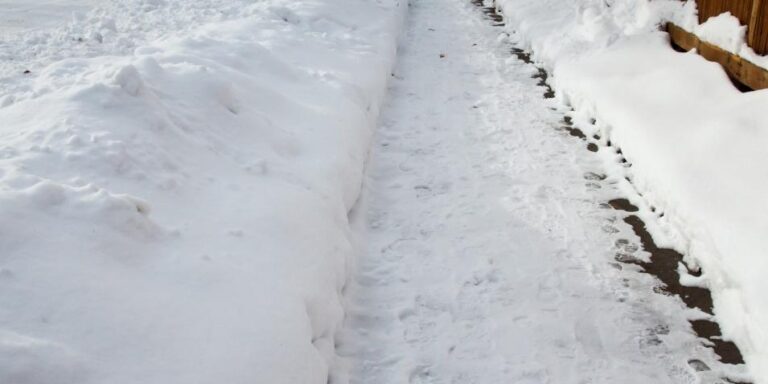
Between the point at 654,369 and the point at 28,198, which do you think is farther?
the point at 654,369

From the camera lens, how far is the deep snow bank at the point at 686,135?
11.8ft

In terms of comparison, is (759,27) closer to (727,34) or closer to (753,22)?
(753,22)

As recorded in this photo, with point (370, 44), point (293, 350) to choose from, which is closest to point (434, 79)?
point (370, 44)

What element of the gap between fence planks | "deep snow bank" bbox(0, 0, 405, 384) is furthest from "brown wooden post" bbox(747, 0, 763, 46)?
"deep snow bank" bbox(0, 0, 405, 384)

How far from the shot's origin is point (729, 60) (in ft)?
18.6

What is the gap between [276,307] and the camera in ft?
9.63

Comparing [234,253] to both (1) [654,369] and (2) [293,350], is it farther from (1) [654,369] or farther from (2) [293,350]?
(1) [654,369]

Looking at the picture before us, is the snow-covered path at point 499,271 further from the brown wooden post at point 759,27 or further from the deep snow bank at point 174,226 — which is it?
the brown wooden post at point 759,27

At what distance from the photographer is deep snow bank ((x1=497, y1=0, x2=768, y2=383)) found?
11.8 ft

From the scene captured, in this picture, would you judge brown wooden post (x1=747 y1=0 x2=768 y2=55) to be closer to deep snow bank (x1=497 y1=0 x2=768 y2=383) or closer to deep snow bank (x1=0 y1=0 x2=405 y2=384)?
deep snow bank (x1=497 y1=0 x2=768 y2=383)

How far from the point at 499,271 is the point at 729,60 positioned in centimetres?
316

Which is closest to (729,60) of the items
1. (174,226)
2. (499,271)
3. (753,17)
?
(753,17)

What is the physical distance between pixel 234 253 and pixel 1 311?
1.10 meters

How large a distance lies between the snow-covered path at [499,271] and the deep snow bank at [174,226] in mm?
373
